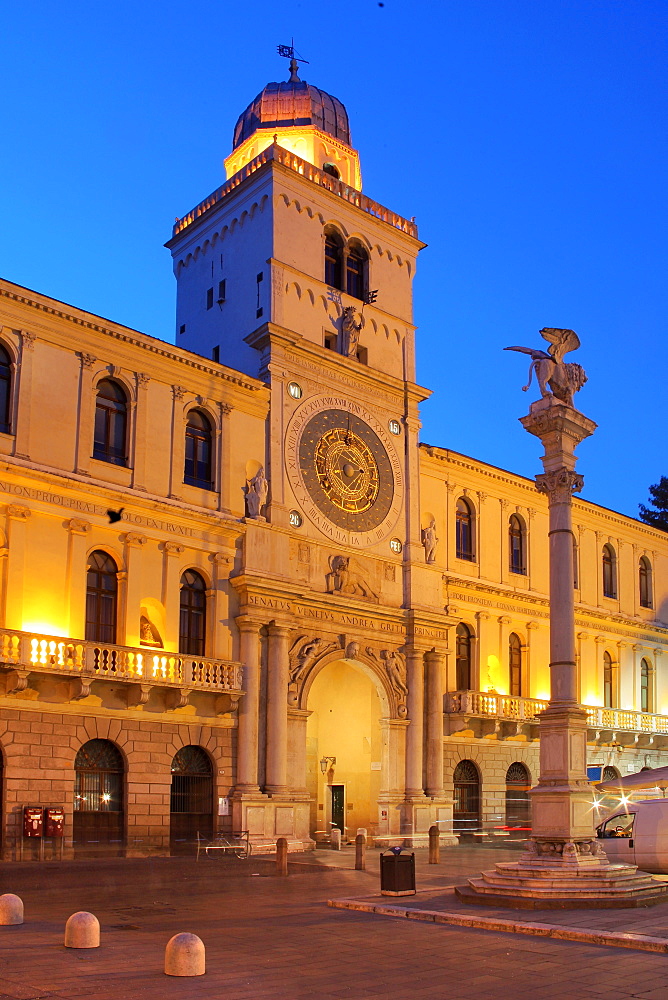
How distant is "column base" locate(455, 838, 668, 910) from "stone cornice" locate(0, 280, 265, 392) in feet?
58.2

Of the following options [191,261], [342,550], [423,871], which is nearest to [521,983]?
[423,871]

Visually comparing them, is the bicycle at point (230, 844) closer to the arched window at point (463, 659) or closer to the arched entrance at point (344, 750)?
the arched entrance at point (344, 750)

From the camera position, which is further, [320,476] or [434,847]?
[320,476]

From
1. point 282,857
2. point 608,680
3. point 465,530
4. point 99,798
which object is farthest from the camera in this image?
point 608,680

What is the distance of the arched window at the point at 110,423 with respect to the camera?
30484 mm

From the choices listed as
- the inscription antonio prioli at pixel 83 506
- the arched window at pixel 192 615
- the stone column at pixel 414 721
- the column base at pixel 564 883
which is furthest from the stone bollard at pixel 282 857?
the stone column at pixel 414 721

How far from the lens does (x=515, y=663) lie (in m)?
43.1

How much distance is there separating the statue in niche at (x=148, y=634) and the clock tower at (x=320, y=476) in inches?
102

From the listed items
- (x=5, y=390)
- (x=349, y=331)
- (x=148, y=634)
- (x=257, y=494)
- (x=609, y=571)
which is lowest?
(x=148, y=634)

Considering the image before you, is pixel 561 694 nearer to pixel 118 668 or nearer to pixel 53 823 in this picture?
pixel 118 668

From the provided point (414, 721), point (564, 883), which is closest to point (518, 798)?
point (414, 721)

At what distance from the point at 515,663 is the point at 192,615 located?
1597 centimetres

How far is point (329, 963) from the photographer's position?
43.2 ft

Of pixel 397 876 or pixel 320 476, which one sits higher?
pixel 320 476
